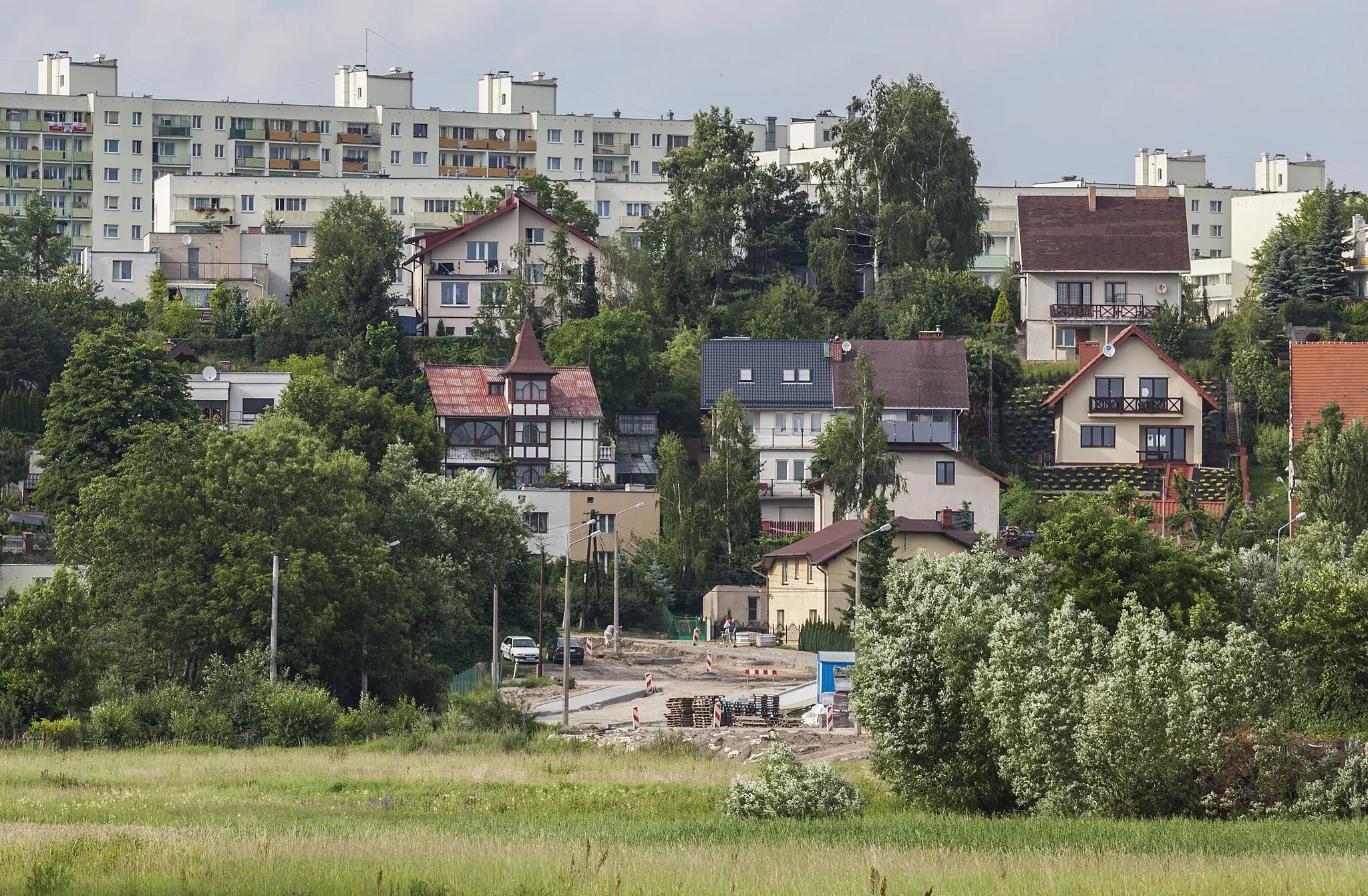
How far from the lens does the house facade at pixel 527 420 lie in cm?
9638

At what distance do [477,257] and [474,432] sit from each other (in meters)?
16.9

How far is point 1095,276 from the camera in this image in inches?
4097

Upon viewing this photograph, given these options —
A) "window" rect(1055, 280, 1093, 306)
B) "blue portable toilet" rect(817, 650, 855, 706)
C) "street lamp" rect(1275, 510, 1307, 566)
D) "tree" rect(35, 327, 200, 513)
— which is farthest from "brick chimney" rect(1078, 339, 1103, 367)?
"tree" rect(35, 327, 200, 513)

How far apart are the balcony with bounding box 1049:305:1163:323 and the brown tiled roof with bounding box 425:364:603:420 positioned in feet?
77.1

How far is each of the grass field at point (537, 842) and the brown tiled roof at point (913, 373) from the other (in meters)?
50.2

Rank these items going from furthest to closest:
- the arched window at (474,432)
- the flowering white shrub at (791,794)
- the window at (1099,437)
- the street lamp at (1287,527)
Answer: the arched window at (474,432), the window at (1099,437), the street lamp at (1287,527), the flowering white shrub at (791,794)

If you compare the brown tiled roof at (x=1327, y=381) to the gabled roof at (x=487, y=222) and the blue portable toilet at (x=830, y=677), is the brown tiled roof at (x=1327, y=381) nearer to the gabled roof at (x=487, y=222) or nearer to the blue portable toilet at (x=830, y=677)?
the blue portable toilet at (x=830, y=677)

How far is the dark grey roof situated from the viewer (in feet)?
320

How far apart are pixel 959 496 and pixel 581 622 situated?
56.1ft

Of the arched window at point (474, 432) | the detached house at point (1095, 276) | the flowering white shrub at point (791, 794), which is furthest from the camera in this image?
the detached house at point (1095, 276)

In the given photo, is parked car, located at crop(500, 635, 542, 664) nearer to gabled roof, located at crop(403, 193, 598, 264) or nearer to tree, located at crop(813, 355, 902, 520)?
tree, located at crop(813, 355, 902, 520)

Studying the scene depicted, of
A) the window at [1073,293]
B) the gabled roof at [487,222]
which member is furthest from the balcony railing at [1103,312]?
the gabled roof at [487,222]

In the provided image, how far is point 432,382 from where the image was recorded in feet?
318

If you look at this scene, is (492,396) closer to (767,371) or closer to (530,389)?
(530,389)
